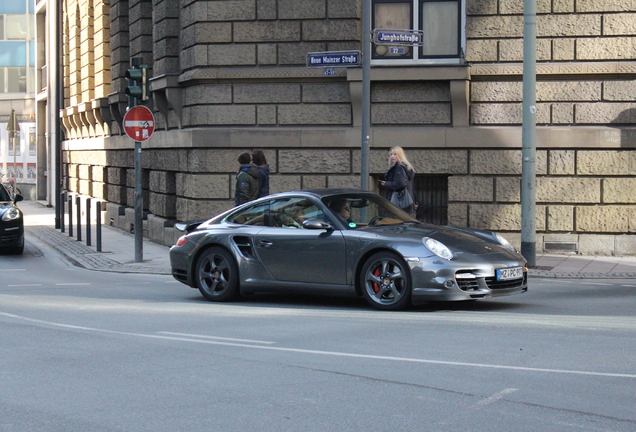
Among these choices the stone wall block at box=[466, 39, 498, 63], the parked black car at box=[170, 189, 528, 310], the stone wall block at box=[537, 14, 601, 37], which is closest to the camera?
the parked black car at box=[170, 189, 528, 310]

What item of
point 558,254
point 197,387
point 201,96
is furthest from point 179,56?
point 197,387

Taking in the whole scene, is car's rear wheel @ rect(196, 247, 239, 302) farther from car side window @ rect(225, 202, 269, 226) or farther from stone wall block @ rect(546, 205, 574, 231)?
stone wall block @ rect(546, 205, 574, 231)

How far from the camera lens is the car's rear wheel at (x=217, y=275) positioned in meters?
11.3

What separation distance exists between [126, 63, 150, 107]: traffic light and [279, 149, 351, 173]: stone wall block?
8.47 ft

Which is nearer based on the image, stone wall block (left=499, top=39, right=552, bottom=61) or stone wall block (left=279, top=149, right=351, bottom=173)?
stone wall block (left=499, top=39, right=552, bottom=61)

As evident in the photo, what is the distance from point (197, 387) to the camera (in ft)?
21.5

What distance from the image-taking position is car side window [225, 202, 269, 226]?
1119 centimetres

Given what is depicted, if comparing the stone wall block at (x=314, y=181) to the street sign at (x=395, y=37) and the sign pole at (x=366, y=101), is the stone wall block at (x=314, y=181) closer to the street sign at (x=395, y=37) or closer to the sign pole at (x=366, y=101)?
the sign pole at (x=366, y=101)

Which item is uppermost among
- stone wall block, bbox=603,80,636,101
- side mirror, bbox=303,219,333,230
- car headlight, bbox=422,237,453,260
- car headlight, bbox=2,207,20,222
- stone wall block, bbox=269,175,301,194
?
stone wall block, bbox=603,80,636,101

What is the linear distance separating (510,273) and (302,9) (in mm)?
8592

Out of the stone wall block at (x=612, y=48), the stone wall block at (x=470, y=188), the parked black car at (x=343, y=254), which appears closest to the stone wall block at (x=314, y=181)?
the stone wall block at (x=470, y=188)

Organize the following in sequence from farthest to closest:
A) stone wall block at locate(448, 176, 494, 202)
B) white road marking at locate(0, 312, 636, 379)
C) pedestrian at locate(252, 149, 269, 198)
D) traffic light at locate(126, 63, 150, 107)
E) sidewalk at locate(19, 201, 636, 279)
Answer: stone wall block at locate(448, 176, 494, 202) → traffic light at locate(126, 63, 150, 107) → pedestrian at locate(252, 149, 269, 198) → sidewalk at locate(19, 201, 636, 279) → white road marking at locate(0, 312, 636, 379)

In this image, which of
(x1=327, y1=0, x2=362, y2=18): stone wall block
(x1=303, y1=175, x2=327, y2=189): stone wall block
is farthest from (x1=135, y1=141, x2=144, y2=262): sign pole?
(x1=327, y1=0, x2=362, y2=18): stone wall block

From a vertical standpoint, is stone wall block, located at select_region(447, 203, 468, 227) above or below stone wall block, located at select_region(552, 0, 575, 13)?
below
